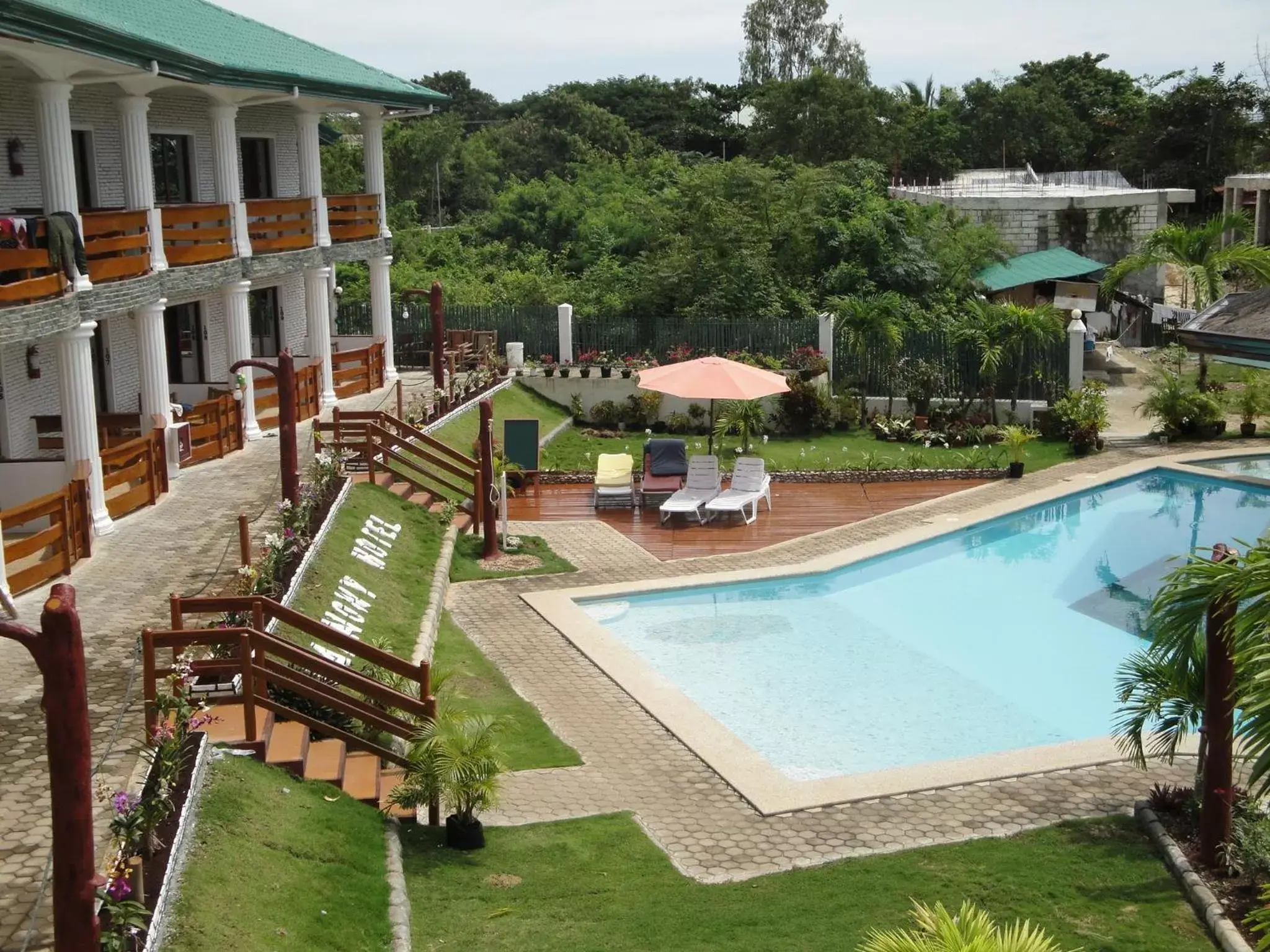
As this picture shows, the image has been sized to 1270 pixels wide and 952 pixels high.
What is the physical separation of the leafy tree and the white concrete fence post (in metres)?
48.5

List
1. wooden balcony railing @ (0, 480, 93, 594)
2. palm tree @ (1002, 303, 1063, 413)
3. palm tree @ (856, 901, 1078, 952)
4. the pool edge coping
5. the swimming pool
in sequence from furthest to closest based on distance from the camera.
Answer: palm tree @ (1002, 303, 1063, 413) → wooden balcony railing @ (0, 480, 93, 594) → the swimming pool → the pool edge coping → palm tree @ (856, 901, 1078, 952)

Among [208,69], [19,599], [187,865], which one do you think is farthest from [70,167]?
[187,865]

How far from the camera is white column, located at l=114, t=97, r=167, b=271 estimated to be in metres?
19.7

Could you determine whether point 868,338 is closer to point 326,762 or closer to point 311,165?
point 311,165

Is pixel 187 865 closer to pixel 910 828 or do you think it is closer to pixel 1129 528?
pixel 910 828

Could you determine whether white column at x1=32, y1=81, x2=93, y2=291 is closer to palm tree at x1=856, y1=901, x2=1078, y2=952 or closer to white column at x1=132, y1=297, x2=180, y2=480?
white column at x1=132, y1=297, x2=180, y2=480

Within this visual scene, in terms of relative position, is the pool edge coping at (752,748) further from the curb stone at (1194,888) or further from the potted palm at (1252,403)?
the potted palm at (1252,403)

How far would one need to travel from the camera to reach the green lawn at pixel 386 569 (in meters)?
15.0

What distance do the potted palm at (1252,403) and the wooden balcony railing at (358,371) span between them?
1680cm

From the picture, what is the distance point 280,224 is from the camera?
2514 centimetres

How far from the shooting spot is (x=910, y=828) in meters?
11.5

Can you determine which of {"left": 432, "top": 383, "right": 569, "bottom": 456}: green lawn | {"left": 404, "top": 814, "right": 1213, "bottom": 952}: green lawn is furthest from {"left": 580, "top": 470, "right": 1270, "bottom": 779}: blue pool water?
{"left": 432, "top": 383, "right": 569, "bottom": 456}: green lawn

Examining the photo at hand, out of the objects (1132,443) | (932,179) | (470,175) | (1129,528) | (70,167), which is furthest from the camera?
(470,175)

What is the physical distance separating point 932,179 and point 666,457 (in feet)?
131
